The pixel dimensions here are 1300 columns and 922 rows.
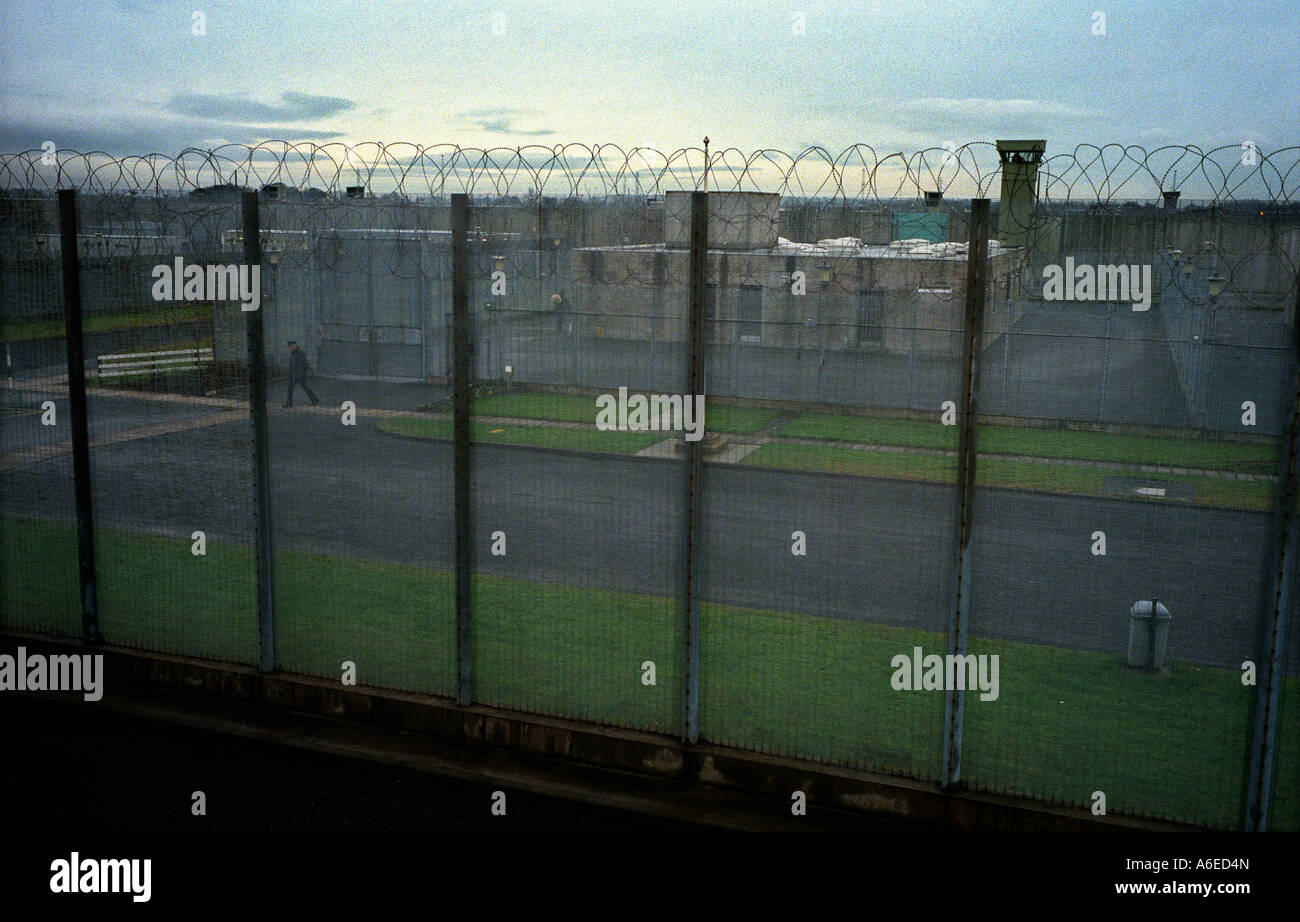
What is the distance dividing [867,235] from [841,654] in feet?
9.62

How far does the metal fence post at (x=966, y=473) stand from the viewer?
6273 millimetres

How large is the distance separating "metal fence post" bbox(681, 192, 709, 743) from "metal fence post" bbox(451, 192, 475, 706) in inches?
56.6

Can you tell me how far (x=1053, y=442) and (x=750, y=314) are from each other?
191cm

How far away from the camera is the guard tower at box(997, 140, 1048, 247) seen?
6.14 metres

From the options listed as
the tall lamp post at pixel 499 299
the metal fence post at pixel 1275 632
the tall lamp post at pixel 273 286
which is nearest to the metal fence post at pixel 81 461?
the tall lamp post at pixel 273 286

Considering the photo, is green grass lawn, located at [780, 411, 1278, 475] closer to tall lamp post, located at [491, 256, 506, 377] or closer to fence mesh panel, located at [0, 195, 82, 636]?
tall lamp post, located at [491, 256, 506, 377]

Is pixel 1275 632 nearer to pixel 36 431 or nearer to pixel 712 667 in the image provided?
pixel 712 667

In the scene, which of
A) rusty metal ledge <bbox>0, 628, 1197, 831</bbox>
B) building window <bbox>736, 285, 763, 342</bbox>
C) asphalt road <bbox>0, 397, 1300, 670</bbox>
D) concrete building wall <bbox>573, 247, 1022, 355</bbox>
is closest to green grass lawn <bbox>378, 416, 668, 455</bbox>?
asphalt road <bbox>0, 397, 1300, 670</bbox>

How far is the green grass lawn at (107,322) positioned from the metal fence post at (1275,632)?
21.8ft
